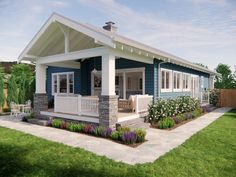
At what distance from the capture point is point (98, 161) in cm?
525

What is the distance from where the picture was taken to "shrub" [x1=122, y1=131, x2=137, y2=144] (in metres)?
6.86

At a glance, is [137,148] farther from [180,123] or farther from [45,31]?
[45,31]

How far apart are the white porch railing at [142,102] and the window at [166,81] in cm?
180

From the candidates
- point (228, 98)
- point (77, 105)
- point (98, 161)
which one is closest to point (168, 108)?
point (77, 105)

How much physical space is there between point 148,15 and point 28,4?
660cm

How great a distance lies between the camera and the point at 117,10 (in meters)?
11.1

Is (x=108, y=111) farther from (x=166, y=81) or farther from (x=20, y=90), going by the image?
(x=20, y=90)

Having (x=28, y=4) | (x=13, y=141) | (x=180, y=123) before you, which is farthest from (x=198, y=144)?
(x=28, y=4)

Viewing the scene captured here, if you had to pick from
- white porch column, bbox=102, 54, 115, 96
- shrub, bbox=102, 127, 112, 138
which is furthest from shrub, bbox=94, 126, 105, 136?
white porch column, bbox=102, 54, 115, 96

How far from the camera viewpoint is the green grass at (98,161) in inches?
184

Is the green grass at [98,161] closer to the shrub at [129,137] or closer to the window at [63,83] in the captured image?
the shrub at [129,137]

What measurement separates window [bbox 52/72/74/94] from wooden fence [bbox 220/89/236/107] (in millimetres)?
14700

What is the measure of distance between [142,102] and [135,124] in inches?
67.7

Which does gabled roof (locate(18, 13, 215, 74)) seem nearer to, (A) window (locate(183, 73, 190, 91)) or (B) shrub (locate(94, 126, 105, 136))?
(B) shrub (locate(94, 126, 105, 136))
